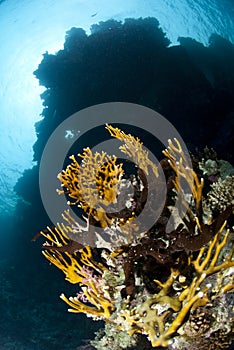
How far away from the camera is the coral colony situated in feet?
9.52

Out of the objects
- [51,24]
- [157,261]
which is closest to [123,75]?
[51,24]

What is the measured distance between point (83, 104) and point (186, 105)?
5.00 metres

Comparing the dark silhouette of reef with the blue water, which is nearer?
the dark silhouette of reef

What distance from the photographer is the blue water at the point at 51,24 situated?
55.2 ft

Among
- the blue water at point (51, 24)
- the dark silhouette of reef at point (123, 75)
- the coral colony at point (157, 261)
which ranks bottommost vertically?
the coral colony at point (157, 261)

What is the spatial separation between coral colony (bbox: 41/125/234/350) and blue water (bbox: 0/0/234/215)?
11.8 meters

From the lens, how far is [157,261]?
3.52 metres

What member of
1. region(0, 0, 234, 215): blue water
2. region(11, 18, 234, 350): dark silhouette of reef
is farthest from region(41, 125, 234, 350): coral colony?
region(0, 0, 234, 215): blue water

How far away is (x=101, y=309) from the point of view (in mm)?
3615

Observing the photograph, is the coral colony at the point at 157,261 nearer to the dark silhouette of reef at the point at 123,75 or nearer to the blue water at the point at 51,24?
the dark silhouette of reef at the point at 123,75

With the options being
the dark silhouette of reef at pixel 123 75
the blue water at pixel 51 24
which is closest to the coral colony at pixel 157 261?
the dark silhouette of reef at pixel 123 75

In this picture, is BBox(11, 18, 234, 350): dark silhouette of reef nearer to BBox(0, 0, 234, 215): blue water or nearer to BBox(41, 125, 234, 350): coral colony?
BBox(0, 0, 234, 215): blue water

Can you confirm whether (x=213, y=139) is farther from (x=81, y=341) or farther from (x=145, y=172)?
(x=81, y=341)

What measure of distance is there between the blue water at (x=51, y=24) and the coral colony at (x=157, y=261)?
1181 centimetres
